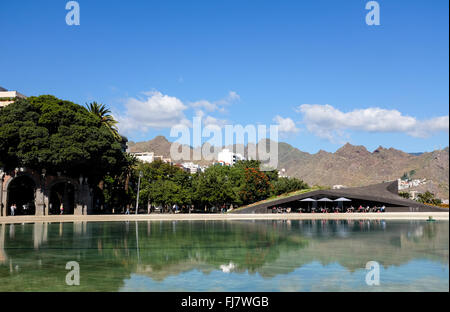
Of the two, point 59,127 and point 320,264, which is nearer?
point 320,264

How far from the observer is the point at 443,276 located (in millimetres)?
11102

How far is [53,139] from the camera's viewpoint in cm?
4553

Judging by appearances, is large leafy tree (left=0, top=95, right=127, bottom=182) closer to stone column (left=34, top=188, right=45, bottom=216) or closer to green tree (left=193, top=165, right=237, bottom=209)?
stone column (left=34, top=188, right=45, bottom=216)

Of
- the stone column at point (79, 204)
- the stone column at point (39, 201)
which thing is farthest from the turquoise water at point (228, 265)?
the stone column at point (79, 204)

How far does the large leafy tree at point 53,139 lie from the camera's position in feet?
147

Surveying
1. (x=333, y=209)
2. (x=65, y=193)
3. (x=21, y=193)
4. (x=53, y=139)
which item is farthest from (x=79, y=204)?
(x=333, y=209)

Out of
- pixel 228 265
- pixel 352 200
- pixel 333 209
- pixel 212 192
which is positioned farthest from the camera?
pixel 212 192

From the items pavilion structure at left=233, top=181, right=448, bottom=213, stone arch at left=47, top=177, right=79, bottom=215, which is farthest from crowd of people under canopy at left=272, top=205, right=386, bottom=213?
stone arch at left=47, top=177, right=79, bottom=215

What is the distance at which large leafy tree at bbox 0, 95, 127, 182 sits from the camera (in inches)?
1759

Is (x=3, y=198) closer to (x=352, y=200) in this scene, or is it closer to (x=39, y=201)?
(x=39, y=201)

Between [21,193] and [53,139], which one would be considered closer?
[53,139]
